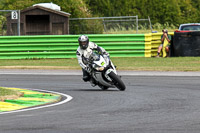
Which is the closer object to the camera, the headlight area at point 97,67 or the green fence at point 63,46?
the headlight area at point 97,67

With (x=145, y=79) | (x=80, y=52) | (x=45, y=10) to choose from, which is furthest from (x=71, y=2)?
(x=80, y=52)

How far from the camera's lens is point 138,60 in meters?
23.8

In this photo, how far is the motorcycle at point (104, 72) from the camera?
13078 millimetres

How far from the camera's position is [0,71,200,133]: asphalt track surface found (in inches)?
311

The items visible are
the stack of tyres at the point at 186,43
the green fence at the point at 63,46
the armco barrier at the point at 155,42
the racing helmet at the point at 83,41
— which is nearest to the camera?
the racing helmet at the point at 83,41

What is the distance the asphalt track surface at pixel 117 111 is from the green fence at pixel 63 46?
30.1ft

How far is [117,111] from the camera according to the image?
962 cm

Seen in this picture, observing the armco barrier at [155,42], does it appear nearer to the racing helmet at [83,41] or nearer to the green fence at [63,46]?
the green fence at [63,46]

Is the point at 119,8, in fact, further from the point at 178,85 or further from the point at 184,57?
the point at 178,85

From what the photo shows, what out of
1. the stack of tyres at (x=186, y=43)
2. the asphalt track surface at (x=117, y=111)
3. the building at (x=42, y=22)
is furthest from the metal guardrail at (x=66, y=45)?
the asphalt track surface at (x=117, y=111)

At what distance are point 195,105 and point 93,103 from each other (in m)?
2.02

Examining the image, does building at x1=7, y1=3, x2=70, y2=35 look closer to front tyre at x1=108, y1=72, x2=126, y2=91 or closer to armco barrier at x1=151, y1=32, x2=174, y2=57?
armco barrier at x1=151, y1=32, x2=174, y2=57

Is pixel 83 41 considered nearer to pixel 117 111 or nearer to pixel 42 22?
pixel 117 111

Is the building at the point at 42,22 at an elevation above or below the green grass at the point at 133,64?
above
